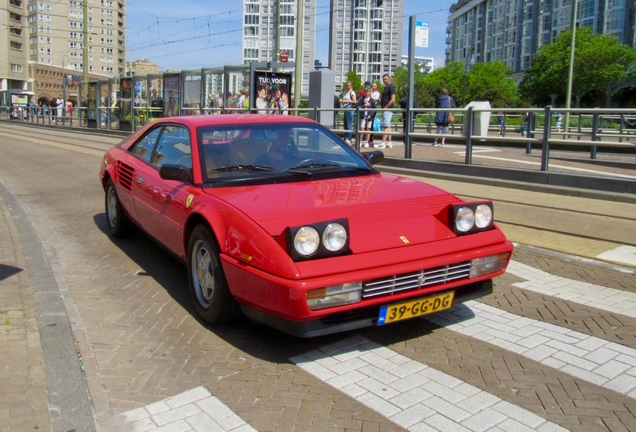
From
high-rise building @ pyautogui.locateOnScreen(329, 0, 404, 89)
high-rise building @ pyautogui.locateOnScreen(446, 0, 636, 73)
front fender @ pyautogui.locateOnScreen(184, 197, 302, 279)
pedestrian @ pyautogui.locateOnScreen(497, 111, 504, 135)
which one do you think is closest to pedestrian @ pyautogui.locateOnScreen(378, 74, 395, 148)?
pedestrian @ pyautogui.locateOnScreen(497, 111, 504, 135)

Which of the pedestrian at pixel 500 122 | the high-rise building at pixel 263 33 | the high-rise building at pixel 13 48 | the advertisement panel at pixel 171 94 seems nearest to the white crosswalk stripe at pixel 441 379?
the pedestrian at pixel 500 122

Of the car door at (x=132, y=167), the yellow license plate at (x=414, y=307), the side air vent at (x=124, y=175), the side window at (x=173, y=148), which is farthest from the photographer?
the side air vent at (x=124, y=175)

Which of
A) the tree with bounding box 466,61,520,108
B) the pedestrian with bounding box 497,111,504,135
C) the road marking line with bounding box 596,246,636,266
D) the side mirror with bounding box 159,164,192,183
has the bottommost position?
the road marking line with bounding box 596,246,636,266

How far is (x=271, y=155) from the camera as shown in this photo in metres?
5.15

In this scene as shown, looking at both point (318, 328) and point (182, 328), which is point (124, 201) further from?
point (318, 328)

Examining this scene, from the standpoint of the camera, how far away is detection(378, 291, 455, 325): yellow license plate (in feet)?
12.7

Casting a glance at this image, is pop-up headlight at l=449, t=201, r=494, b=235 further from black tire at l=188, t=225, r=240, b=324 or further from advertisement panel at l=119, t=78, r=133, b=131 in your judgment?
advertisement panel at l=119, t=78, r=133, b=131

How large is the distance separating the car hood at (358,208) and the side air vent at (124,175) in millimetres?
2092

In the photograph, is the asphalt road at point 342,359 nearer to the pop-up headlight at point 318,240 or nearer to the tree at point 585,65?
the pop-up headlight at point 318,240

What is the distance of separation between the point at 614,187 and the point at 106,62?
452 ft

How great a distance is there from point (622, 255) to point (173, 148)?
4.47m

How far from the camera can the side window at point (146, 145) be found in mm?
6236

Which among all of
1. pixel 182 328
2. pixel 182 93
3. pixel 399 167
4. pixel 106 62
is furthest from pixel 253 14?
pixel 182 328

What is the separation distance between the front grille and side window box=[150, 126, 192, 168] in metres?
2.01
